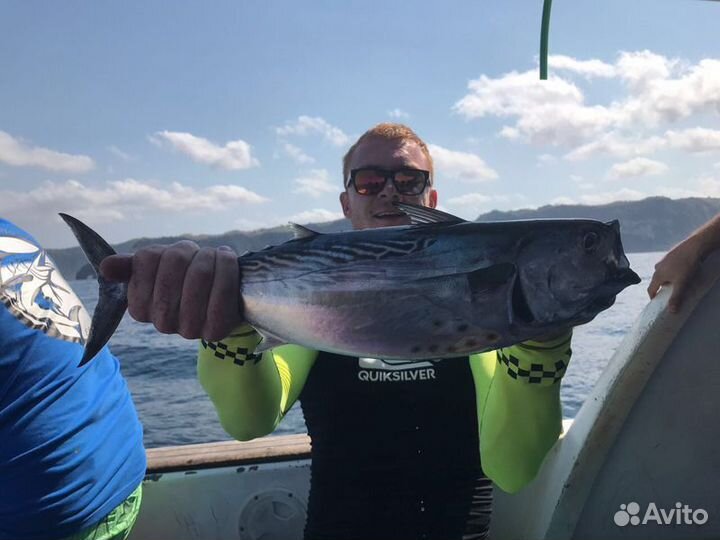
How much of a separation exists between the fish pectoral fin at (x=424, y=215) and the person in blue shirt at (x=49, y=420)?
6.96ft

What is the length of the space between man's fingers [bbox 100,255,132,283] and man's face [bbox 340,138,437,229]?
164 cm

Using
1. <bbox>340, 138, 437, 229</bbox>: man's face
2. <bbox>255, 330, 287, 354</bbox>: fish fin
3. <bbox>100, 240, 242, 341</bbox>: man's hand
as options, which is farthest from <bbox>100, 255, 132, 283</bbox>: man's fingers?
<bbox>340, 138, 437, 229</bbox>: man's face

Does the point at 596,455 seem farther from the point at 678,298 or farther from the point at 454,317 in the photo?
the point at 454,317

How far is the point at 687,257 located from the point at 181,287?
97.0 inches

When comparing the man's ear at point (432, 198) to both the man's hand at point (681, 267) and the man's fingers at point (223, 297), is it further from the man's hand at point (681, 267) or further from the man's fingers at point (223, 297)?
the man's fingers at point (223, 297)

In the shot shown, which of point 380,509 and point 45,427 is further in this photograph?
point 380,509

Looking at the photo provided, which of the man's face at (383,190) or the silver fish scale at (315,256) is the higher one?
the man's face at (383,190)

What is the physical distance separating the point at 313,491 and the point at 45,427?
1541mm

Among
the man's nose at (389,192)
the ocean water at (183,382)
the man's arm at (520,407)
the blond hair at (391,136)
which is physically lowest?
the ocean water at (183,382)

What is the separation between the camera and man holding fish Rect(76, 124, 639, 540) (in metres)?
1.59

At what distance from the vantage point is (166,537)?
14.2ft

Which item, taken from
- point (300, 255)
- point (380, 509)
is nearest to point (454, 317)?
point (300, 255)

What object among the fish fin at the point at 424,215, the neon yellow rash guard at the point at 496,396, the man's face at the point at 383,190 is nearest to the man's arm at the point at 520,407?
the neon yellow rash guard at the point at 496,396

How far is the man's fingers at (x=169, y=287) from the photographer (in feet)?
6.20
